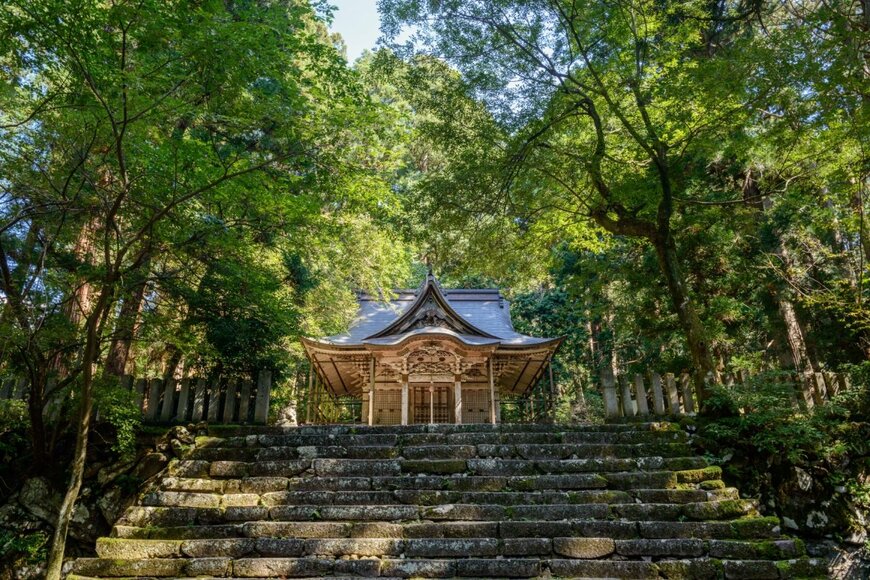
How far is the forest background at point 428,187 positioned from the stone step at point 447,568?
1.25m

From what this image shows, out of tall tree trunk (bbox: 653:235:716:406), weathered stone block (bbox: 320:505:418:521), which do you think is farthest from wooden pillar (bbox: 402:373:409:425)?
weathered stone block (bbox: 320:505:418:521)

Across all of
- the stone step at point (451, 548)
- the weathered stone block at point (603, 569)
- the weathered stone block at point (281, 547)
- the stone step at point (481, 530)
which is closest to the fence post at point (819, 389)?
the stone step at point (481, 530)

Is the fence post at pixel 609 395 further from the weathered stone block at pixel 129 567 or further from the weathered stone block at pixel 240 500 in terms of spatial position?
the weathered stone block at pixel 129 567

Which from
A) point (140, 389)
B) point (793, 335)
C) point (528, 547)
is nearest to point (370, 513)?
point (528, 547)

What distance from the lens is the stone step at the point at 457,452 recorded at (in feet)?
19.5

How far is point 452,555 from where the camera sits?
4426 mm

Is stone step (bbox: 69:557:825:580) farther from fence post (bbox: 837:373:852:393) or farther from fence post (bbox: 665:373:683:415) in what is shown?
fence post (bbox: 837:373:852:393)

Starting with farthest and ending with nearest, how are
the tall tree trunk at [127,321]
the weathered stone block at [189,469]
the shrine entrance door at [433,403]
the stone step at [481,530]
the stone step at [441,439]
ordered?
the shrine entrance door at [433,403]
the tall tree trunk at [127,321]
the stone step at [441,439]
the weathered stone block at [189,469]
the stone step at [481,530]

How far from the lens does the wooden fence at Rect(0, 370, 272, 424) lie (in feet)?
22.5

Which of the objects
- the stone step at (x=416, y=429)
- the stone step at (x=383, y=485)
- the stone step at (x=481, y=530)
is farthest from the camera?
the stone step at (x=416, y=429)

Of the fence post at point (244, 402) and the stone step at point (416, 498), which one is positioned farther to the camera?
the fence post at point (244, 402)

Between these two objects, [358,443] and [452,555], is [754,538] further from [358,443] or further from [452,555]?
[358,443]

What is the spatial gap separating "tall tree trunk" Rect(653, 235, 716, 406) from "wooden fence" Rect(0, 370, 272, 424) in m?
6.09

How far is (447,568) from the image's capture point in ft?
13.8
